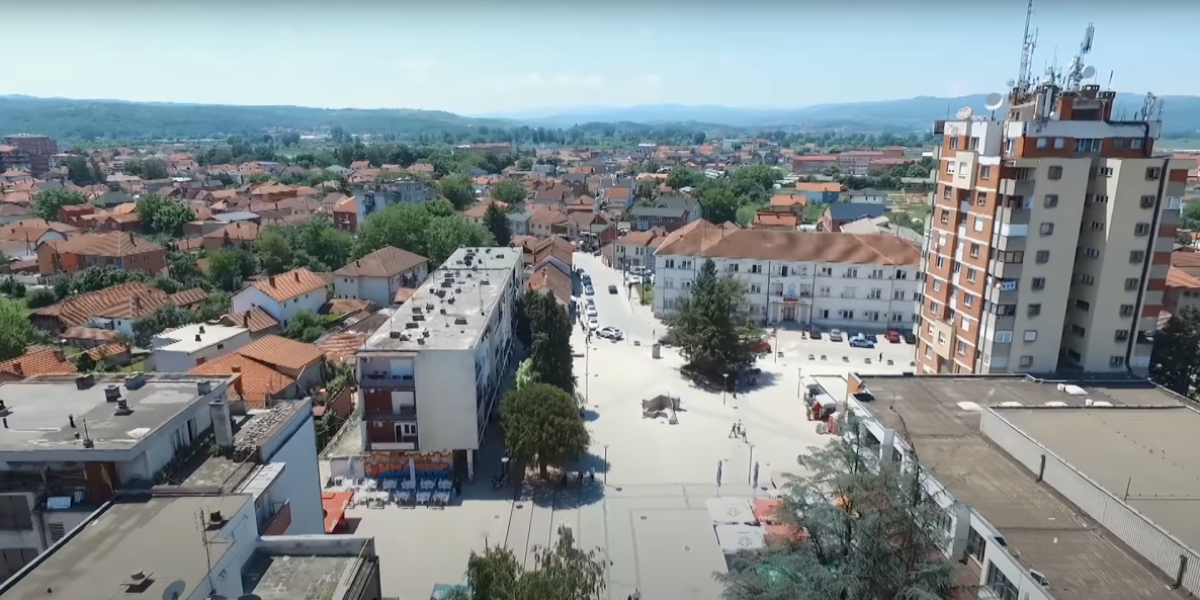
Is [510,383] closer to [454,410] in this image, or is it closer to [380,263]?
[454,410]

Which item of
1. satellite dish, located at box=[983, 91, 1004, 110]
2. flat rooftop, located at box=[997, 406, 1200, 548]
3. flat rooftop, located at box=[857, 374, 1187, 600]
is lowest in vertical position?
flat rooftop, located at box=[857, 374, 1187, 600]

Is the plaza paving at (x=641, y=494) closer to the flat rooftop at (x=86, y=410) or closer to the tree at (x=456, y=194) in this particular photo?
the flat rooftop at (x=86, y=410)

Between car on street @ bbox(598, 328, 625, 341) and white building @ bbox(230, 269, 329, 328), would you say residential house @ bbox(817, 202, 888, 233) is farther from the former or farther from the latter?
white building @ bbox(230, 269, 329, 328)

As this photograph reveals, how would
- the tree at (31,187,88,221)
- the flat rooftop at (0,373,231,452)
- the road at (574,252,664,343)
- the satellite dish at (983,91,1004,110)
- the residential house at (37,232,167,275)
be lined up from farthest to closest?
the tree at (31,187,88,221), the residential house at (37,232,167,275), the road at (574,252,664,343), the satellite dish at (983,91,1004,110), the flat rooftop at (0,373,231,452)

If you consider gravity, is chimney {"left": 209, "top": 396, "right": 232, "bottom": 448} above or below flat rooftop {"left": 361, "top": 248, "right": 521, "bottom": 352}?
above

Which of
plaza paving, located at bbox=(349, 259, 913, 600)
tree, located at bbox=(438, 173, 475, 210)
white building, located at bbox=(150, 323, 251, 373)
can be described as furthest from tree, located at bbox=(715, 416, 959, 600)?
tree, located at bbox=(438, 173, 475, 210)

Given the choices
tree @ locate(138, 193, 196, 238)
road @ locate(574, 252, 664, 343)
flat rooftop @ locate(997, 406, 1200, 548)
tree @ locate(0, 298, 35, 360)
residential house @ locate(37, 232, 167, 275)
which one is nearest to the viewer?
flat rooftop @ locate(997, 406, 1200, 548)

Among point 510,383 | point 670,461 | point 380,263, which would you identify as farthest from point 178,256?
point 670,461
